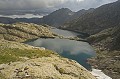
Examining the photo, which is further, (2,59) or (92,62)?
(92,62)

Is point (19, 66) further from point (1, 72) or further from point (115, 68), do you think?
point (115, 68)

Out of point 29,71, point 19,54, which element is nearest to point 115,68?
point 19,54

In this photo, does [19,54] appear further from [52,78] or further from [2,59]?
[52,78]

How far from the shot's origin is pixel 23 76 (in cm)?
3316

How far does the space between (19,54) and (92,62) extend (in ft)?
350

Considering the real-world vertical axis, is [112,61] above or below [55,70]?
above

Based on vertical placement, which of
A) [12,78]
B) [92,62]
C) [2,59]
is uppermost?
[92,62]

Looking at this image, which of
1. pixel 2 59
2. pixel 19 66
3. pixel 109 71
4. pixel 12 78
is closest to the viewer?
pixel 12 78

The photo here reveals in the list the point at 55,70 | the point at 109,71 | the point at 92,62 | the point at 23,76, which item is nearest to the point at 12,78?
the point at 23,76

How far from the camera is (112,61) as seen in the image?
147500 mm

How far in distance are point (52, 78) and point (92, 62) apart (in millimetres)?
115723

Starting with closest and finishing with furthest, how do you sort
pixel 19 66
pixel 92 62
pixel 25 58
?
pixel 19 66
pixel 25 58
pixel 92 62

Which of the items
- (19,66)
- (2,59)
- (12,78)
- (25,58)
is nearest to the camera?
(12,78)

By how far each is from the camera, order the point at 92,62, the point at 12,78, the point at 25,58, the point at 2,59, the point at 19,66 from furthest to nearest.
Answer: the point at 92,62 → the point at 25,58 → the point at 2,59 → the point at 19,66 → the point at 12,78
